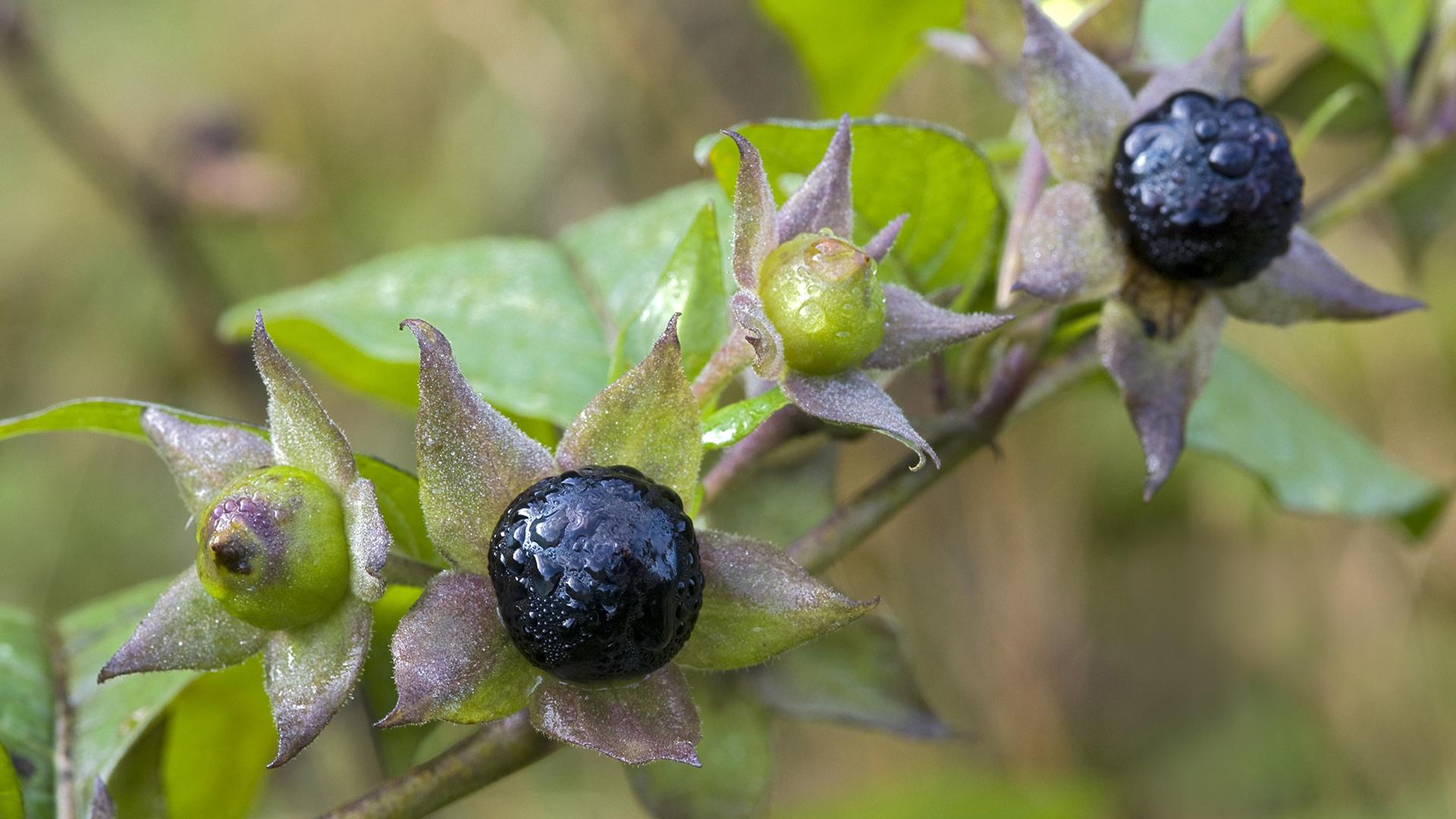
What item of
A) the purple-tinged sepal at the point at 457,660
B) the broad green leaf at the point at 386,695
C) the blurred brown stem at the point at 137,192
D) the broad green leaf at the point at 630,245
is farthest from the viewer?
the blurred brown stem at the point at 137,192

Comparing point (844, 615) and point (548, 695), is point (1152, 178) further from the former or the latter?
point (548, 695)

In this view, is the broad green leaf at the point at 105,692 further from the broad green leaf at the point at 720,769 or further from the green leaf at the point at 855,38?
the green leaf at the point at 855,38

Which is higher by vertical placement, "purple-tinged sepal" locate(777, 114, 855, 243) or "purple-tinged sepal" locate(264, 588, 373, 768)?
"purple-tinged sepal" locate(777, 114, 855, 243)

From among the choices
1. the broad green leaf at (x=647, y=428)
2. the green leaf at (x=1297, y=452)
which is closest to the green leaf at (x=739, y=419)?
the broad green leaf at (x=647, y=428)

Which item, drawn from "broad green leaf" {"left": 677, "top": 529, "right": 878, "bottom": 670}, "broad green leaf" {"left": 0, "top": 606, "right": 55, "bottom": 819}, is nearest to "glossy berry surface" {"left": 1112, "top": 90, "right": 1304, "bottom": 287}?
"broad green leaf" {"left": 677, "top": 529, "right": 878, "bottom": 670}

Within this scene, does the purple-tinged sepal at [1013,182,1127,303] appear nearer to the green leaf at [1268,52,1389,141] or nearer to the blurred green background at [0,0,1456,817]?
the green leaf at [1268,52,1389,141]
